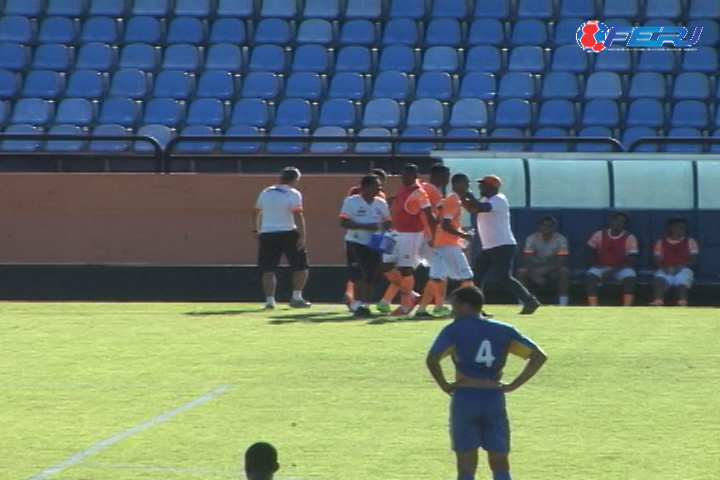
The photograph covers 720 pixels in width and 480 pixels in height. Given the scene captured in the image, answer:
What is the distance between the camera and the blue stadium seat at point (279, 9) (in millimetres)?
30062

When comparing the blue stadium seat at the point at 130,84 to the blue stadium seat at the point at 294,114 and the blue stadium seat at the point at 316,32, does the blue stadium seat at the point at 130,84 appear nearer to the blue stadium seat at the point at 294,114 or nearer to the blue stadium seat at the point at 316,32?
the blue stadium seat at the point at 294,114

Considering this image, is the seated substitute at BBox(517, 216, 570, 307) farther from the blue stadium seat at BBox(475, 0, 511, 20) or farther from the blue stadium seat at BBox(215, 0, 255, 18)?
the blue stadium seat at BBox(215, 0, 255, 18)

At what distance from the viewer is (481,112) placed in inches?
1083

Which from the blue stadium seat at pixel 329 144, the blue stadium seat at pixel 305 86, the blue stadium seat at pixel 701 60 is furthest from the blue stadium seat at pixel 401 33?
the blue stadium seat at pixel 701 60

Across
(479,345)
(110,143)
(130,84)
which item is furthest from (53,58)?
(479,345)

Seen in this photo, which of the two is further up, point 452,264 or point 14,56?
point 14,56

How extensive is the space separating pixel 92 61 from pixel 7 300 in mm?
6545

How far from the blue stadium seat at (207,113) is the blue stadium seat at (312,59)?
6.05 feet

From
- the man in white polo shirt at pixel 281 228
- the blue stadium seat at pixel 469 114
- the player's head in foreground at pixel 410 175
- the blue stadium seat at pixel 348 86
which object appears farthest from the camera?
the blue stadium seat at pixel 348 86

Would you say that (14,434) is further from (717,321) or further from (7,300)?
(7,300)

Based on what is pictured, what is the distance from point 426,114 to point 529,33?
3.06 m

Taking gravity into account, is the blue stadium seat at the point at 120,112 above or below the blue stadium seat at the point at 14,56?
below

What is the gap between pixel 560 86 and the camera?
92.2 feet

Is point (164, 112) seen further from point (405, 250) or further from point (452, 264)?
point (452, 264)
